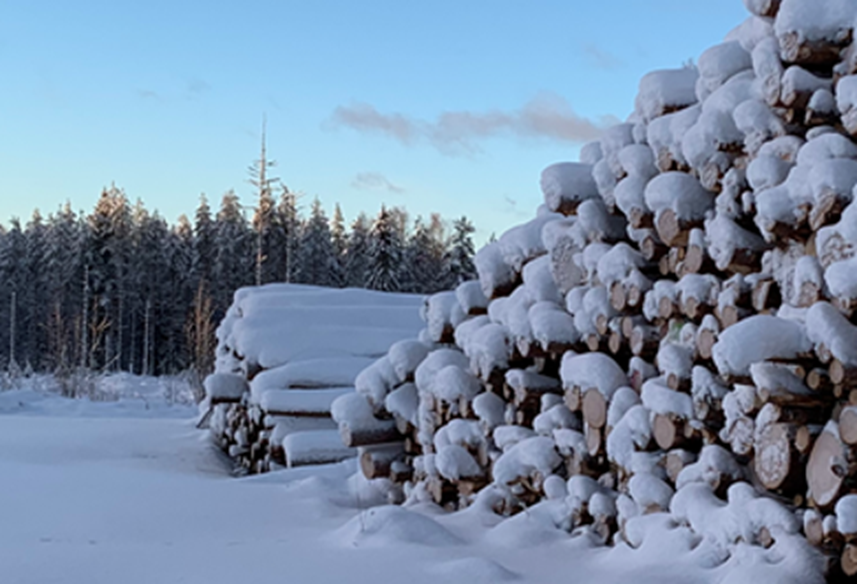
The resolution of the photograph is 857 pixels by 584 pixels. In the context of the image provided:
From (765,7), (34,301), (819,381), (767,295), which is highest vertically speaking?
(34,301)

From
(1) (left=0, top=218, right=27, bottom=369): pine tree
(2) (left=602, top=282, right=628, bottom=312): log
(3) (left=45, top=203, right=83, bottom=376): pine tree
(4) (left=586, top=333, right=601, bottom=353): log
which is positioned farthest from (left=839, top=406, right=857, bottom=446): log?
(1) (left=0, top=218, right=27, bottom=369): pine tree

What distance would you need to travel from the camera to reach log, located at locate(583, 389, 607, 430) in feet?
14.2

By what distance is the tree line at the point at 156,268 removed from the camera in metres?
39.1

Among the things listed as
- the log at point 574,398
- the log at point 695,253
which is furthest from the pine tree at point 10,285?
the log at point 695,253

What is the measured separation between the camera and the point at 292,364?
905 cm

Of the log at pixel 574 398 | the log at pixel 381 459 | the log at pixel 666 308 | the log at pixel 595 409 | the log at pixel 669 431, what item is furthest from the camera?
the log at pixel 381 459

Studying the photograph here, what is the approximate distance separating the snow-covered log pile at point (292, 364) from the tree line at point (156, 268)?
86.9ft

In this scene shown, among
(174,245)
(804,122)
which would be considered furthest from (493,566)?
(174,245)

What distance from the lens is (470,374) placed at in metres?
5.53

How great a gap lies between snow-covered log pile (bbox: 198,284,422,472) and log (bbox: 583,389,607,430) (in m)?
4.17

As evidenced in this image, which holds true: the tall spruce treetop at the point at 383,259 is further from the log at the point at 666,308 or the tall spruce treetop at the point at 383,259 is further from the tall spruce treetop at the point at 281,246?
the log at the point at 666,308

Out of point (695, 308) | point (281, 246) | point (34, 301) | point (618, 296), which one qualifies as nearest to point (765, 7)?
point (695, 308)

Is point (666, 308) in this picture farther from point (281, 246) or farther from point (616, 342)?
point (281, 246)

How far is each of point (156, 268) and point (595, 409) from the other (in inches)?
1651
